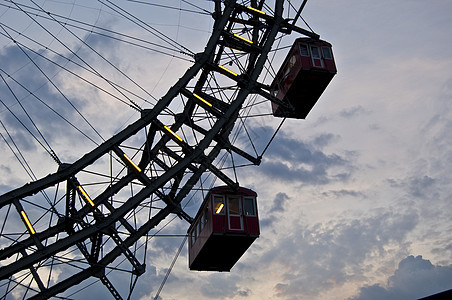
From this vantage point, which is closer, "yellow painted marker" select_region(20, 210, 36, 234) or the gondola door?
"yellow painted marker" select_region(20, 210, 36, 234)

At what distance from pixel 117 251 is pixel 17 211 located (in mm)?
4451

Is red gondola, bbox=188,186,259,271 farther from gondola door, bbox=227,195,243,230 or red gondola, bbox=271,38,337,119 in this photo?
red gondola, bbox=271,38,337,119

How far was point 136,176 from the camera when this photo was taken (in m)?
22.7

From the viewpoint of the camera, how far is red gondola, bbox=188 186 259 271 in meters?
23.0

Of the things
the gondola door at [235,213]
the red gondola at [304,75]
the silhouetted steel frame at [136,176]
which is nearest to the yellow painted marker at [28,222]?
the silhouetted steel frame at [136,176]

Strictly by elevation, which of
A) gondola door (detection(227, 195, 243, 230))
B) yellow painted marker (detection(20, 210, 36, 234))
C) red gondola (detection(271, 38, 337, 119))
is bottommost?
yellow painted marker (detection(20, 210, 36, 234))

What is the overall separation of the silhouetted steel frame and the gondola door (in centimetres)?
81

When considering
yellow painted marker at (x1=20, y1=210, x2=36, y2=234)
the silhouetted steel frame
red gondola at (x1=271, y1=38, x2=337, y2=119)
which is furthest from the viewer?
red gondola at (x1=271, y1=38, x2=337, y2=119)

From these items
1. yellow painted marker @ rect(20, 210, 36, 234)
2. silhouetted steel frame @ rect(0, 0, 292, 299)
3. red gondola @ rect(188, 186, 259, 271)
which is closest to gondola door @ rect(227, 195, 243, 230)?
red gondola @ rect(188, 186, 259, 271)

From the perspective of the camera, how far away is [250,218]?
23.7 meters

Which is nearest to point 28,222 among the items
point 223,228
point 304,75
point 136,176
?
point 136,176

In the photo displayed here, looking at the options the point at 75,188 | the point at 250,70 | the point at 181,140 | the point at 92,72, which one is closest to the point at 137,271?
the point at 75,188

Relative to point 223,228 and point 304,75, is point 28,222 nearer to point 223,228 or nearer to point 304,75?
point 223,228

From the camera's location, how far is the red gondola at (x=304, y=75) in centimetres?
2425
